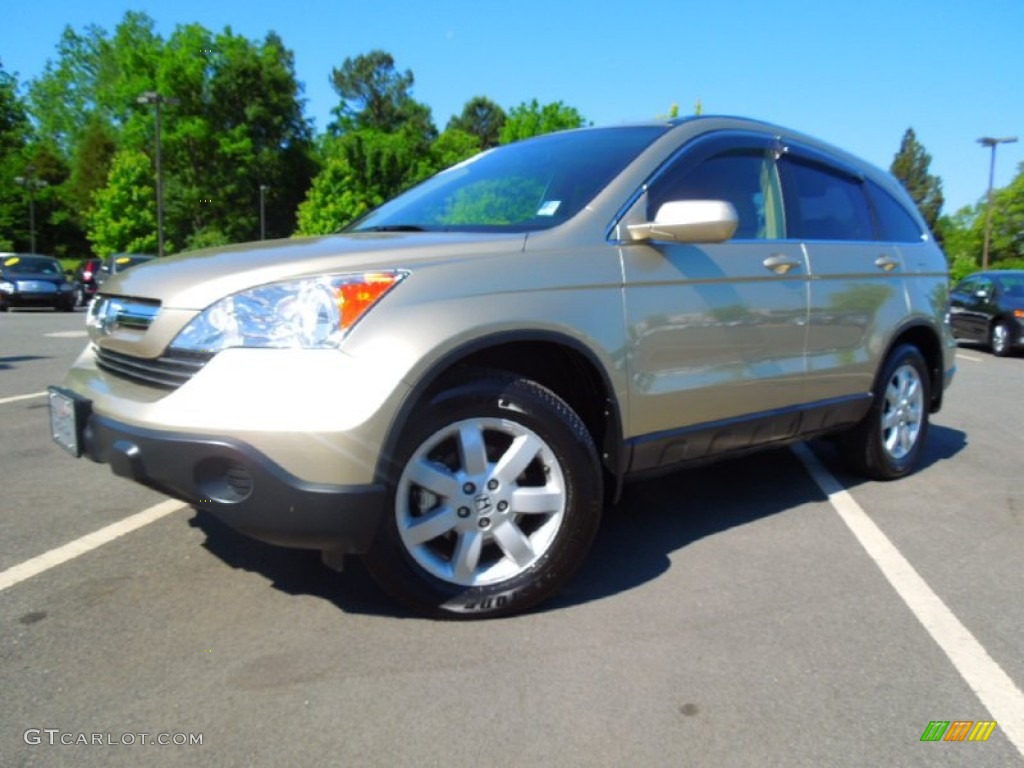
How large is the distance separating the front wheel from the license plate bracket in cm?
1507

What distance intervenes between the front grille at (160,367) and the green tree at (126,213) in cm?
5176

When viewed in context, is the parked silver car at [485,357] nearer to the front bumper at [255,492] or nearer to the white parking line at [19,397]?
the front bumper at [255,492]

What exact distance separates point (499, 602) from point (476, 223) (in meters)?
1.48

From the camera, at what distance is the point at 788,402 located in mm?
3996

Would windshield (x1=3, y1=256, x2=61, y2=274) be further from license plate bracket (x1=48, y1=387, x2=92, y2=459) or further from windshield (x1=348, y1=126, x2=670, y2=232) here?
license plate bracket (x1=48, y1=387, x2=92, y2=459)

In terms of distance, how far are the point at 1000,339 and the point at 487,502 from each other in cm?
1453

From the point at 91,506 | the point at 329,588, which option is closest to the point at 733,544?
the point at 329,588

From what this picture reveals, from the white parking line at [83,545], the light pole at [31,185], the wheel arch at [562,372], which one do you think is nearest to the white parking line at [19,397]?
the white parking line at [83,545]

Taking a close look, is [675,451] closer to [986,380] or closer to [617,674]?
[617,674]

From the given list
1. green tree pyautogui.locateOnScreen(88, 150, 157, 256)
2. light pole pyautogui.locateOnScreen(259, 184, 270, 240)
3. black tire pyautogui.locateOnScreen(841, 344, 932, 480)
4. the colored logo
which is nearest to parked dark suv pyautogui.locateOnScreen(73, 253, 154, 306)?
green tree pyautogui.locateOnScreen(88, 150, 157, 256)

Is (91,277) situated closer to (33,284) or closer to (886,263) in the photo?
(33,284)

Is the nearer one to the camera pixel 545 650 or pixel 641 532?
pixel 545 650

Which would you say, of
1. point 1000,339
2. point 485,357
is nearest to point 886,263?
point 485,357

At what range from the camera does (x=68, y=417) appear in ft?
9.91
